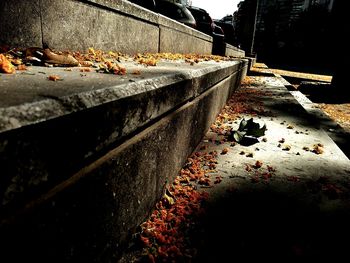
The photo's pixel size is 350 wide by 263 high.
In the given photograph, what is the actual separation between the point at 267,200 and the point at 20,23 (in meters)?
1.89

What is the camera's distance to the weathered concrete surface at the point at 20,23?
162 cm

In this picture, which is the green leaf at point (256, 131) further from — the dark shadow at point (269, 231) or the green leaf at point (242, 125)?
the dark shadow at point (269, 231)

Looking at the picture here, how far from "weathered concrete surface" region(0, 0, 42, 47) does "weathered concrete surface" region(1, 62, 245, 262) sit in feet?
3.77

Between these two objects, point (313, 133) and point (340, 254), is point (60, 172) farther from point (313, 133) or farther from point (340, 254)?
point (313, 133)

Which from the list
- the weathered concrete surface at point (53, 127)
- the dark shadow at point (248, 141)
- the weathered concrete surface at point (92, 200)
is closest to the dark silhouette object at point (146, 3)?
the dark shadow at point (248, 141)

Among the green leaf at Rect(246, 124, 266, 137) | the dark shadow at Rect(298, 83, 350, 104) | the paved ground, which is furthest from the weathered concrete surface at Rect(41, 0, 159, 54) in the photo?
the dark shadow at Rect(298, 83, 350, 104)

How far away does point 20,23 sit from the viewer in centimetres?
171

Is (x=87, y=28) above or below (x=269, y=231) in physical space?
above

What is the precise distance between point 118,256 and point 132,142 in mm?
451

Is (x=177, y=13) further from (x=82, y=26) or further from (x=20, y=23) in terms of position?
(x=20, y=23)

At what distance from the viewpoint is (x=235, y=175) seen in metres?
1.79

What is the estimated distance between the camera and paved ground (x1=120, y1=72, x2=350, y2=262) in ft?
3.75

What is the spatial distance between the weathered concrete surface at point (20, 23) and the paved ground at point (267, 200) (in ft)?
4.52

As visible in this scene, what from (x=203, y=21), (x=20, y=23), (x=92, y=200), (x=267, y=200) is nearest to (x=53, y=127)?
(x=92, y=200)
